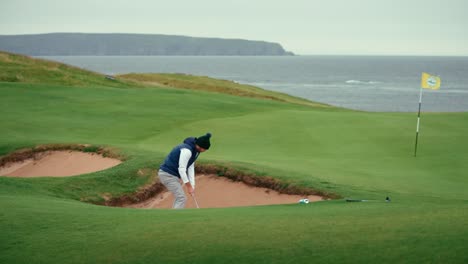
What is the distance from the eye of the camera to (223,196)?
15.6m

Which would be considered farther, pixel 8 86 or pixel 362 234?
pixel 8 86

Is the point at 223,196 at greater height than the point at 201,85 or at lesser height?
lesser

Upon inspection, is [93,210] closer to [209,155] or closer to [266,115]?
[209,155]

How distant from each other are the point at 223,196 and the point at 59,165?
19.3ft

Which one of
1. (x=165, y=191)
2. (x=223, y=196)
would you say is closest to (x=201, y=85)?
(x=165, y=191)

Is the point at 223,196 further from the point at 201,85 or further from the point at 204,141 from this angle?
the point at 201,85

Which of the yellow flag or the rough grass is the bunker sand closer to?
the yellow flag

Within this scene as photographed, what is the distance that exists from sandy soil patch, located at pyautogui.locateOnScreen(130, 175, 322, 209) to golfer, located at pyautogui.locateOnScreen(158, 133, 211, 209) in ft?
7.54

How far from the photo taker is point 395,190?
47.2 feet

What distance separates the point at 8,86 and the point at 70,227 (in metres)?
26.2

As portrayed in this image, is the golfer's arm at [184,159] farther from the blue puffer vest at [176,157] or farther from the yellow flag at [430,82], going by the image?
the yellow flag at [430,82]

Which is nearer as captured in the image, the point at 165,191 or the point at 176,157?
the point at 176,157

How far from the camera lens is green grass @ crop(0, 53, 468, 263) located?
25.6 feet

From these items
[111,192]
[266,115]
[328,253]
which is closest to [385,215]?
[328,253]
